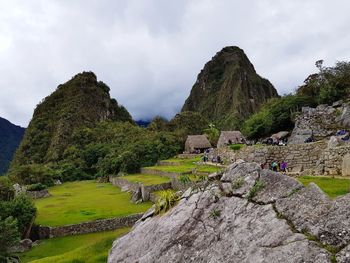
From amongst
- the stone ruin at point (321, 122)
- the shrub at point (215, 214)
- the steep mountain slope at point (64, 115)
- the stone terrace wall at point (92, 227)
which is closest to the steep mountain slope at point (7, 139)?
the steep mountain slope at point (64, 115)

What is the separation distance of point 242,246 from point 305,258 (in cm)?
137

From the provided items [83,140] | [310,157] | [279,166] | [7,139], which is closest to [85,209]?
[279,166]

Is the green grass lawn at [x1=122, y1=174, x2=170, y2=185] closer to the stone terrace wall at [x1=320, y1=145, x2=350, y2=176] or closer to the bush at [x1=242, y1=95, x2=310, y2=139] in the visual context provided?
the bush at [x1=242, y1=95, x2=310, y2=139]

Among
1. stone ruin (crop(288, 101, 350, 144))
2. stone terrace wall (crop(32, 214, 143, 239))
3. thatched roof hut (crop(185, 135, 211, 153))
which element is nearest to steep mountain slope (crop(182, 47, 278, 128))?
thatched roof hut (crop(185, 135, 211, 153))

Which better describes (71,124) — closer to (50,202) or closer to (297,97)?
(50,202)

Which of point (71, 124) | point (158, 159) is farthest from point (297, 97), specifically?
point (71, 124)

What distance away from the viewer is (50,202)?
43.8 m

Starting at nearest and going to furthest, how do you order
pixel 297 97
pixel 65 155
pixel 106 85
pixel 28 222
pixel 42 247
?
pixel 42 247 → pixel 28 222 → pixel 297 97 → pixel 65 155 → pixel 106 85

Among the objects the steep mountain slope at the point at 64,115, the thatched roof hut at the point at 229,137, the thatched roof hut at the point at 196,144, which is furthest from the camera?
the steep mountain slope at the point at 64,115

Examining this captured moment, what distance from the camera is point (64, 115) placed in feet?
397

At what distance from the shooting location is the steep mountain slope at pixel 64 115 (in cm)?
11125

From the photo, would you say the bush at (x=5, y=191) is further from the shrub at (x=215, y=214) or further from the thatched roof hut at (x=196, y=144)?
the shrub at (x=215, y=214)

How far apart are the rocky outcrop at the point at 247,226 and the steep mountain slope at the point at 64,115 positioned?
96820 mm

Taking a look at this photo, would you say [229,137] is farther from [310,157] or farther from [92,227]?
[310,157]
